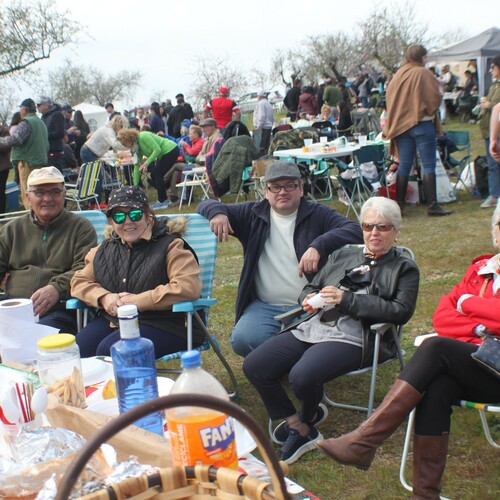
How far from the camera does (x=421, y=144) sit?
291 inches

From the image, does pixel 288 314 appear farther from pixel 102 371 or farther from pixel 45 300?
pixel 45 300

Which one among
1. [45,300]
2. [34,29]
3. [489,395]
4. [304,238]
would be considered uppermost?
[34,29]

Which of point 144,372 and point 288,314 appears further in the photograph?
point 288,314

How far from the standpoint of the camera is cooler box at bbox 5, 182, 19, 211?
11.0 meters

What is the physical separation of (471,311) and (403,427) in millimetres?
874

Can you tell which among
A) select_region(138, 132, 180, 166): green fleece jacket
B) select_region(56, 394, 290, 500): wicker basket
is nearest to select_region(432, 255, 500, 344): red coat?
select_region(56, 394, 290, 500): wicker basket

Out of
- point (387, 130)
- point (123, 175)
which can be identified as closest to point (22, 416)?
point (387, 130)

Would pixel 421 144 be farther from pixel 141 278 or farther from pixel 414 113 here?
pixel 141 278

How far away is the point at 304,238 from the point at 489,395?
1.36m

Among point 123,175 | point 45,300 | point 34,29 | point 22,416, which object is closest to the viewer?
point 22,416

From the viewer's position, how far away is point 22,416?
183 centimetres

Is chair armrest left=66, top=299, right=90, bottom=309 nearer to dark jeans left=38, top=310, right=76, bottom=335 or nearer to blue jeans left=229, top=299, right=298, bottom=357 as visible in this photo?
dark jeans left=38, top=310, right=76, bottom=335

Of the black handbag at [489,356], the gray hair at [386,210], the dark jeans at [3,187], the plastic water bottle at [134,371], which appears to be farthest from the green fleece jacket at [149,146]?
the plastic water bottle at [134,371]

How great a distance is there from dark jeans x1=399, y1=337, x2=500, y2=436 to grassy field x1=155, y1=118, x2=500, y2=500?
1.41 ft
